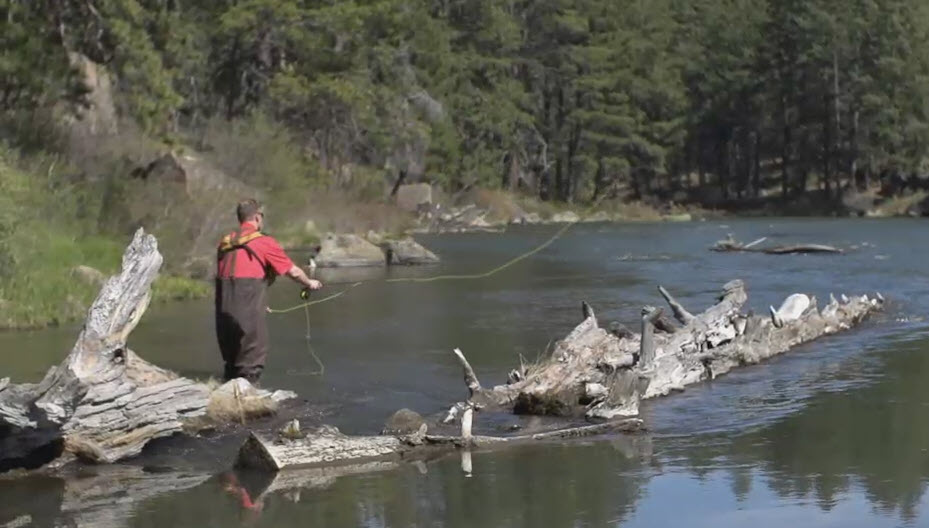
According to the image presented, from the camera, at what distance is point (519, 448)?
993cm

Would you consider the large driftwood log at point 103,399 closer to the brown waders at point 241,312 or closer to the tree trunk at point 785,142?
the brown waders at point 241,312

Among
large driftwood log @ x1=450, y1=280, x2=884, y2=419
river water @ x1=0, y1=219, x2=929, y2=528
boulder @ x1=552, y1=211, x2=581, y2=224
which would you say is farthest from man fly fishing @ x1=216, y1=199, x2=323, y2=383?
boulder @ x1=552, y1=211, x2=581, y2=224

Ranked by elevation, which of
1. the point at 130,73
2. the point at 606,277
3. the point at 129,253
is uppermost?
the point at 130,73

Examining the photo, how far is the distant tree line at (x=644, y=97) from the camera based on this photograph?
56.8 metres

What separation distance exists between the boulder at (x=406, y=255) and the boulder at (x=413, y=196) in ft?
72.0

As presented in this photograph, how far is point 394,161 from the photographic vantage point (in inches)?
2127

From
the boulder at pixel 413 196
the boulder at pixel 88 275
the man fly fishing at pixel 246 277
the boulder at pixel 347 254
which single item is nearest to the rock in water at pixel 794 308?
the man fly fishing at pixel 246 277

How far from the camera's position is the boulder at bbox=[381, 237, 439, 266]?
29953 mm

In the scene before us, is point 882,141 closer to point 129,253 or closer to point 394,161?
point 394,161

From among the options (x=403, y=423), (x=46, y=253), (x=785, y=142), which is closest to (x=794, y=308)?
(x=403, y=423)

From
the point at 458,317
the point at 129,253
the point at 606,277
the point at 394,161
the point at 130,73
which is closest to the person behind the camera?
the point at 129,253

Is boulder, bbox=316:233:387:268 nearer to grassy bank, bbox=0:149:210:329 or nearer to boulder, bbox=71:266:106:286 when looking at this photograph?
grassy bank, bbox=0:149:210:329

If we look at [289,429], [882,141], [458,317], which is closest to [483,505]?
[289,429]

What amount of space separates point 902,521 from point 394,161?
46650 mm
